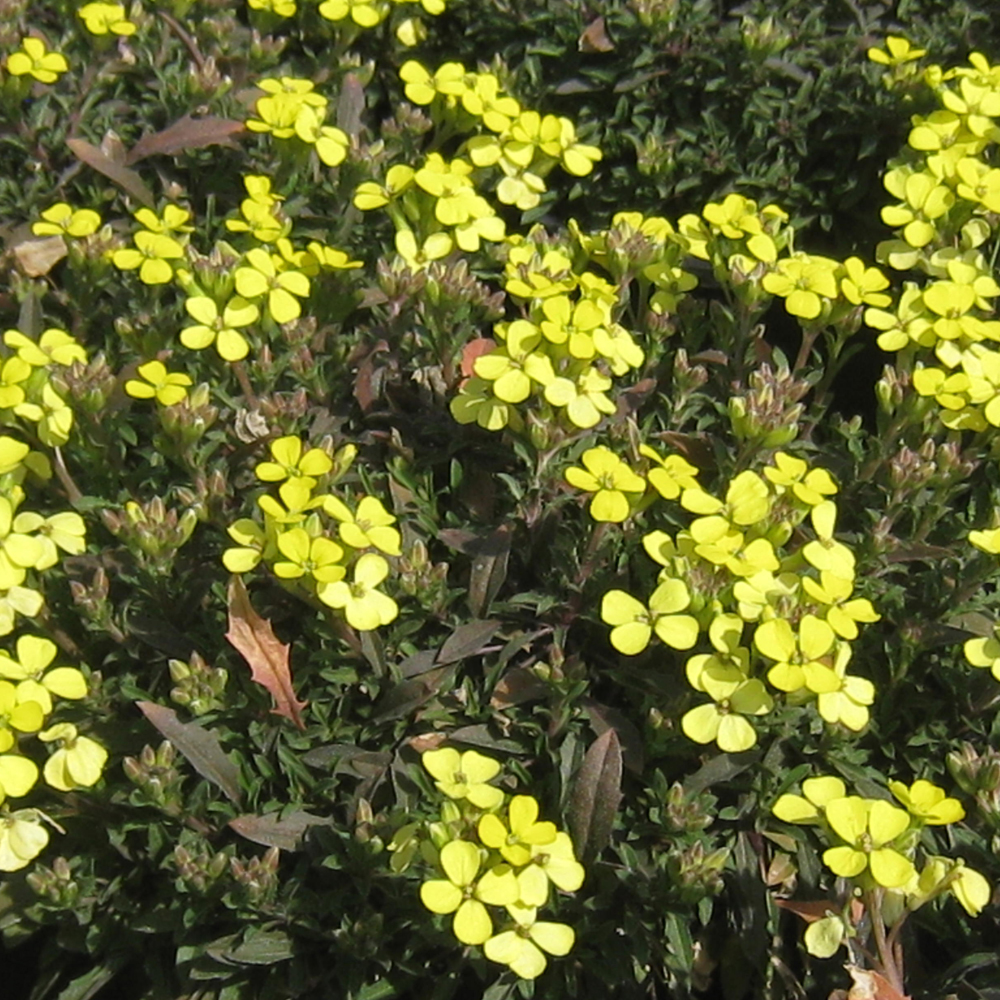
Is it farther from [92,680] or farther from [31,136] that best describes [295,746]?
[31,136]

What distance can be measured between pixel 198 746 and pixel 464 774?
0.63 metres

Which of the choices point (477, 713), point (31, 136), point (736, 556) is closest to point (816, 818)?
point (736, 556)

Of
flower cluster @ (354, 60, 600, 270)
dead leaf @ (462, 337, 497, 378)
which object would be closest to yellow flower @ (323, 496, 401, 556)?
dead leaf @ (462, 337, 497, 378)

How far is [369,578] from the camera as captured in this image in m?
2.26

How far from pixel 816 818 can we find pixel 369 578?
93cm

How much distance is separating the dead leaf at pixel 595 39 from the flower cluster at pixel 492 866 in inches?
102

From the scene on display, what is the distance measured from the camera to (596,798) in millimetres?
2248

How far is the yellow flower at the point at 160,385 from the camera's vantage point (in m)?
2.53

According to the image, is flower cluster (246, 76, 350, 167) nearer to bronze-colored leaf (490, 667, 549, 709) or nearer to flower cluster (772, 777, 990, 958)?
bronze-colored leaf (490, 667, 549, 709)

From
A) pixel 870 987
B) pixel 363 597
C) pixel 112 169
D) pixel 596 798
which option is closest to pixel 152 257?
pixel 112 169

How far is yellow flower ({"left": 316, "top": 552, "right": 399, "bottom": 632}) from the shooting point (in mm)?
2215

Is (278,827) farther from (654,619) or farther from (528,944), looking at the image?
(654,619)

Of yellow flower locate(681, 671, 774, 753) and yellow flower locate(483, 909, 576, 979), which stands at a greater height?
yellow flower locate(681, 671, 774, 753)

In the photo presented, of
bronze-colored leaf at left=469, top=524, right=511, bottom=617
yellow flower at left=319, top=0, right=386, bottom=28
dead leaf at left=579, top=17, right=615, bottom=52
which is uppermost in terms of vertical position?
yellow flower at left=319, top=0, right=386, bottom=28
